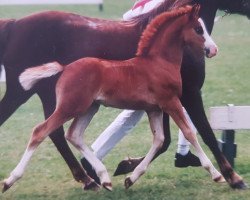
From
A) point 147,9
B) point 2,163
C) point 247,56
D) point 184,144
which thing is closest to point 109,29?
point 147,9

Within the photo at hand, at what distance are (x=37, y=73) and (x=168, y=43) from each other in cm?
112

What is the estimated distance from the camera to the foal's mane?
250 inches

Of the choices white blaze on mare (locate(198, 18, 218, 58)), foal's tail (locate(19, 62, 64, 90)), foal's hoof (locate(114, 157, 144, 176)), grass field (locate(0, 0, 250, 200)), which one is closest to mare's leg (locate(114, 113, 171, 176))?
foal's hoof (locate(114, 157, 144, 176))

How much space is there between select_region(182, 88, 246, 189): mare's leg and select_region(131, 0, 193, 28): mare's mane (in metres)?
0.69

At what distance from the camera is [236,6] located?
22.9 feet

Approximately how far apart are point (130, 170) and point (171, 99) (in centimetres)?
103

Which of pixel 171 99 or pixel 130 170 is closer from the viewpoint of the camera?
pixel 171 99

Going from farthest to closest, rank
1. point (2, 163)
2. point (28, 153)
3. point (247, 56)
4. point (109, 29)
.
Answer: point (247, 56)
point (2, 163)
point (109, 29)
point (28, 153)

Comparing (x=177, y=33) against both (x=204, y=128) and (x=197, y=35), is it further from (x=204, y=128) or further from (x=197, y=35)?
(x=204, y=128)

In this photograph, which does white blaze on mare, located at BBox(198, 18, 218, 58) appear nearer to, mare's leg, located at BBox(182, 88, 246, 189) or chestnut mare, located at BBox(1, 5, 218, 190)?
chestnut mare, located at BBox(1, 5, 218, 190)

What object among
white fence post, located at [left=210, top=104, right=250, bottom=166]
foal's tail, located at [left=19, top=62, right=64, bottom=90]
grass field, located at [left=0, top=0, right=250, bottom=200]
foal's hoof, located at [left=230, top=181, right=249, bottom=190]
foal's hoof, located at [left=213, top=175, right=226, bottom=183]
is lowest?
grass field, located at [left=0, top=0, right=250, bottom=200]

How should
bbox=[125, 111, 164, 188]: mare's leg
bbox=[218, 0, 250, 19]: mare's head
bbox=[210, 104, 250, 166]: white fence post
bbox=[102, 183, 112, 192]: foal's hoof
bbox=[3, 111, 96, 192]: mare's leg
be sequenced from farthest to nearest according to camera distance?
1. bbox=[210, 104, 250, 166]: white fence post
2. bbox=[218, 0, 250, 19]: mare's head
3. bbox=[125, 111, 164, 188]: mare's leg
4. bbox=[102, 183, 112, 192]: foal's hoof
5. bbox=[3, 111, 96, 192]: mare's leg

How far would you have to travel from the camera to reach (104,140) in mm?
7082

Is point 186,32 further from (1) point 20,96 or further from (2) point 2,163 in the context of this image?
(2) point 2,163
